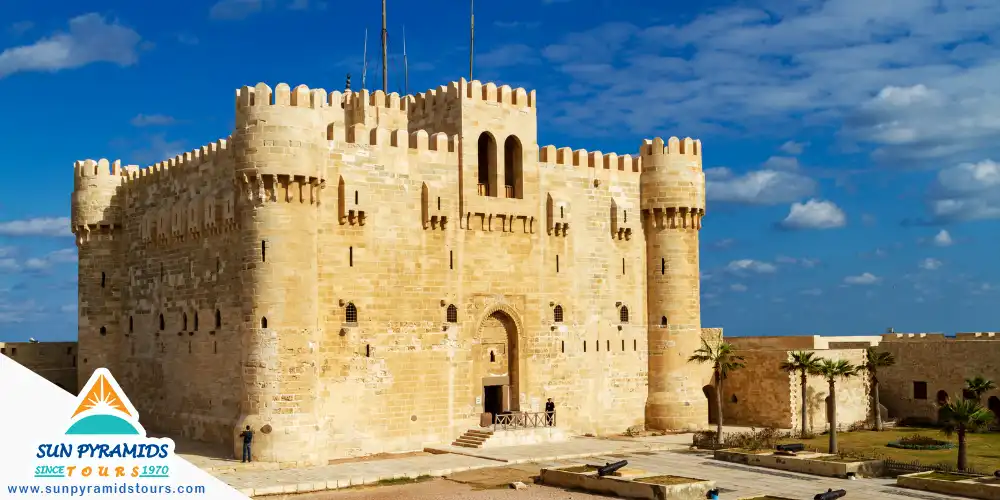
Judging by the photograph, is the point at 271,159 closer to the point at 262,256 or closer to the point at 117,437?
the point at 262,256

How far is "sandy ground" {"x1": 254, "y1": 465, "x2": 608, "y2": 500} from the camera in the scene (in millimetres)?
25641

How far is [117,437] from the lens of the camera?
14.3 metres

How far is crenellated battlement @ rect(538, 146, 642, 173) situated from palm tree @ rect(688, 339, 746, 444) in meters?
7.75

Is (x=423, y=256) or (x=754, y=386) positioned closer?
(x=423, y=256)

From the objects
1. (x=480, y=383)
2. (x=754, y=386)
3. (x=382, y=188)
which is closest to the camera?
(x=382, y=188)

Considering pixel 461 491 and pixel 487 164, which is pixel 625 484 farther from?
pixel 487 164

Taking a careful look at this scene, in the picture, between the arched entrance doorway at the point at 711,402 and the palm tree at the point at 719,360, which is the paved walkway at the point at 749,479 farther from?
the arched entrance doorway at the point at 711,402

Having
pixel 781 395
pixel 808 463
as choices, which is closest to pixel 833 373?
pixel 781 395

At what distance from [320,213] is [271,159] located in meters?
2.44

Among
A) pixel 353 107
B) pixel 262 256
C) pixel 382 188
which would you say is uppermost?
pixel 353 107

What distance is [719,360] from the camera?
36000 millimetres

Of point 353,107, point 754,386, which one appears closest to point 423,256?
point 353,107

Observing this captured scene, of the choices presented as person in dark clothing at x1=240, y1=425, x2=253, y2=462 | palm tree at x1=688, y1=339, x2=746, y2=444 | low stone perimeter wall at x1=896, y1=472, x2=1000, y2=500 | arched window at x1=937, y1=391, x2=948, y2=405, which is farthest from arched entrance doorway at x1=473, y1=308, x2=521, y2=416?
arched window at x1=937, y1=391, x2=948, y2=405

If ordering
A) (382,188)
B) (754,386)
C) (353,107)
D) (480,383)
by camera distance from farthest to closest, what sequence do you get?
(754,386)
(353,107)
(480,383)
(382,188)
